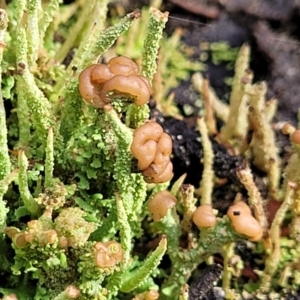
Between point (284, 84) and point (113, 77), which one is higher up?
point (113, 77)

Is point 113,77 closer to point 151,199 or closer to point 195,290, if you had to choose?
point 151,199

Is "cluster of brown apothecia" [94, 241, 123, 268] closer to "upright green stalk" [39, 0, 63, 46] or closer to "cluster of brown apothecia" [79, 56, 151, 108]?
"cluster of brown apothecia" [79, 56, 151, 108]

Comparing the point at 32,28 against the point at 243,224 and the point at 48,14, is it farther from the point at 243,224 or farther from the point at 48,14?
the point at 243,224

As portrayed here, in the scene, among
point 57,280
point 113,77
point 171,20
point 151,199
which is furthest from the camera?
point 171,20

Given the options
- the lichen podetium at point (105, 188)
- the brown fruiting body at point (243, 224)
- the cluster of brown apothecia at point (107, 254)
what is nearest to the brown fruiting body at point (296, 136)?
the lichen podetium at point (105, 188)

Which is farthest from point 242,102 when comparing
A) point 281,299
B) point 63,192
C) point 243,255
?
point 63,192

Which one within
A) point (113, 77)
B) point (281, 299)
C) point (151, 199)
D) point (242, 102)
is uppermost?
point (113, 77)

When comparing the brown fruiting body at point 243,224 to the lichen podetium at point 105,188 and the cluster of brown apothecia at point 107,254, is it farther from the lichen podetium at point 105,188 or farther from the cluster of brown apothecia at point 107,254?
the cluster of brown apothecia at point 107,254
